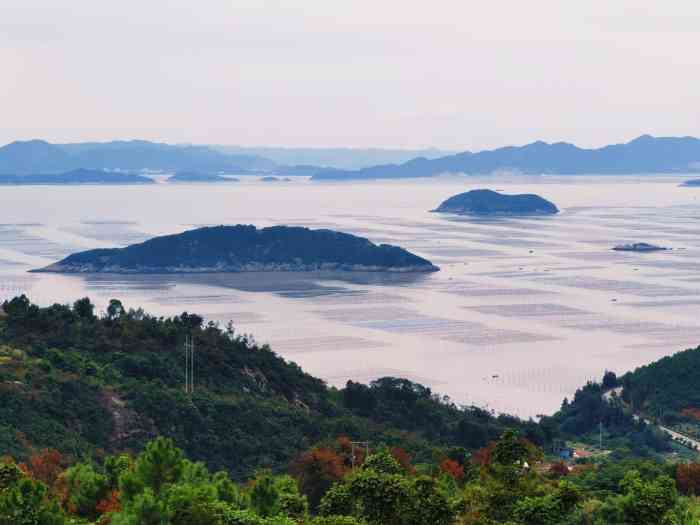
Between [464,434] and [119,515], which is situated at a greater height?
[119,515]

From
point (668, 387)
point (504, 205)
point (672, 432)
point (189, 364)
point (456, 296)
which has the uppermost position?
point (504, 205)

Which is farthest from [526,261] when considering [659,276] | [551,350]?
[551,350]

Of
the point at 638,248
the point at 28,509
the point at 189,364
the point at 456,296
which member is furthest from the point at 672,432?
the point at 638,248

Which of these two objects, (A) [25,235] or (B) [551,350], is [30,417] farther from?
(A) [25,235]

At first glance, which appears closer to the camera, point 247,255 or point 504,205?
point 247,255

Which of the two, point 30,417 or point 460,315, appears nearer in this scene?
point 30,417

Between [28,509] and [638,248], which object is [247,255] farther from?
[28,509]
